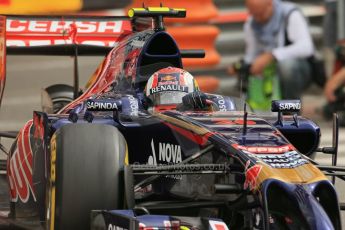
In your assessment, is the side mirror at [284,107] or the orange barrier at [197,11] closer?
the side mirror at [284,107]

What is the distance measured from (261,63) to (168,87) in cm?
500

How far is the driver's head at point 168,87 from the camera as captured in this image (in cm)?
788

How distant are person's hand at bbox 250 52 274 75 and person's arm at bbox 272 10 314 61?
0.08 metres

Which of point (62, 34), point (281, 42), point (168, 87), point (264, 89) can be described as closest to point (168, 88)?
point (168, 87)

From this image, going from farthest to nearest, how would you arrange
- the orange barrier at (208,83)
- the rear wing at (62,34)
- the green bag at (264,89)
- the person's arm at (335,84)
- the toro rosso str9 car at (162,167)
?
the orange barrier at (208,83)
the person's arm at (335,84)
the green bag at (264,89)
the rear wing at (62,34)
the toro rosso str9 car at (162,167)

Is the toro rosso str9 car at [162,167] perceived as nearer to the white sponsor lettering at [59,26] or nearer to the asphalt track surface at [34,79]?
the white sponsor lettering at [59,26]

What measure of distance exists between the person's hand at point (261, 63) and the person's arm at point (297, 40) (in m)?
0.08

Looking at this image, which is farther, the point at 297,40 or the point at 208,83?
the point at 208,83

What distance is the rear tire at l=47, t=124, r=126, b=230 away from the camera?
6562 millimetres

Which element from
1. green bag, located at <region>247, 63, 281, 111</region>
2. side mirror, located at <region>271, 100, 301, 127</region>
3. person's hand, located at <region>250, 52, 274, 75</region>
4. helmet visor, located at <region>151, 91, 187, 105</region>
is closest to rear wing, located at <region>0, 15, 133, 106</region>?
helmet visor, located at <region>151, 91, 187, 105</region>

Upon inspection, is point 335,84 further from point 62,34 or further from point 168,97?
point 168,97

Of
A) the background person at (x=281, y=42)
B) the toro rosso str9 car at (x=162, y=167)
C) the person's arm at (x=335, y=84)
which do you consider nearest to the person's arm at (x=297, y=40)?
the background person at (x=281, y=42)

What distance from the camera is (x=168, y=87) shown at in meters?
7.91

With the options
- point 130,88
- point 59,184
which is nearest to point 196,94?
point 130,88
